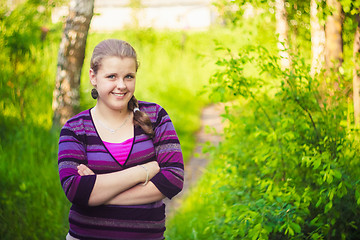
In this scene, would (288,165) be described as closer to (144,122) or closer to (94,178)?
(144,122)

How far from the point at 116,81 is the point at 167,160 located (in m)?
0.48

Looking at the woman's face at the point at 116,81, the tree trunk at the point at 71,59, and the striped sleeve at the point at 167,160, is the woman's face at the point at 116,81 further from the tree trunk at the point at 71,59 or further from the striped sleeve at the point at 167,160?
the tree trunk at the point at 71,59

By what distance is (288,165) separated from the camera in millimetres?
3459

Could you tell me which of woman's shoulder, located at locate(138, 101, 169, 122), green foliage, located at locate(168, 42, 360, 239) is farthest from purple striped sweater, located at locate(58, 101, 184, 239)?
green foliage, located at locate(168, 42, 360, 239)

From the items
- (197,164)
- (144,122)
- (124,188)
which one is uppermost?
(144,122)

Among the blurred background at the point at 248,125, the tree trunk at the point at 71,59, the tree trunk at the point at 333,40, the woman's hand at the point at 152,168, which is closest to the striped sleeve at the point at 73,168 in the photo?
the woman's hand at the point at 152,168

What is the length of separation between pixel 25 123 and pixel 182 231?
239 cm

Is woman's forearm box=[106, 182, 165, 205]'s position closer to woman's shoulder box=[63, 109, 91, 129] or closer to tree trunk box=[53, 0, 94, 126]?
Answer: woman's shoulder box=[63, 109, 91, 129]

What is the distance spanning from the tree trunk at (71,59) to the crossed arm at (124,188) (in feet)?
11.5

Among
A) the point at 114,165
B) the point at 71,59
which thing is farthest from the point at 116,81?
the point at 71,59

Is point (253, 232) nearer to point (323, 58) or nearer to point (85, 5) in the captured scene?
point (323, 58)

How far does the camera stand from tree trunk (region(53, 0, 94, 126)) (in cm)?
533

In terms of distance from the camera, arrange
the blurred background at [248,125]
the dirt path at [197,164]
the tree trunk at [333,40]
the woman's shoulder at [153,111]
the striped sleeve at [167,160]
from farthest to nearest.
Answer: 1. the dirt path at [197,164]
2. the tree trunk at [333,40]
3. the blurred background at [248,125]
4. the woman's shoulder at [153,111]
5. the striped sleeve at [167,160]

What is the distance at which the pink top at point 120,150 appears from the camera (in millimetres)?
2160
